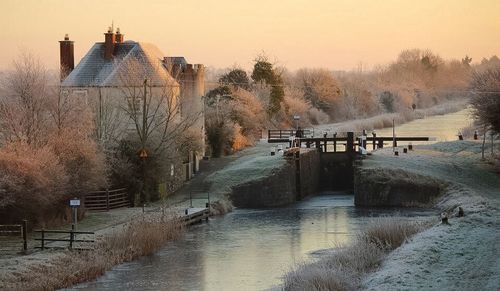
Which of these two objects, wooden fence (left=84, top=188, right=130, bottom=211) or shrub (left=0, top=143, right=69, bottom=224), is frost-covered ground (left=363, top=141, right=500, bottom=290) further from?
wooden fence (left=84, top=188, right=130, bottom=211)

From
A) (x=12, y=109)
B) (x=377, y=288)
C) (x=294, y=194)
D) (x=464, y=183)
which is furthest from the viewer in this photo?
(x=294, y=194)

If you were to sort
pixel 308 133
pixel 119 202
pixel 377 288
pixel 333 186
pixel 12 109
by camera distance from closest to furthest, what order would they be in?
pixel 377 288 < pixel 12 109 < pixel 119 202 < pixel 333 186 < pixel 308 133

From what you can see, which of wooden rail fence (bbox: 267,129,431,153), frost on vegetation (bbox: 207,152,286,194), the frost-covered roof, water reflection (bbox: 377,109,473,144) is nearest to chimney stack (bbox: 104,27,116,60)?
the frost-covered roof

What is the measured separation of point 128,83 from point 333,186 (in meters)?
17.1

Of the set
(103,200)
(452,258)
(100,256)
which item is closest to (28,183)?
(100,256)

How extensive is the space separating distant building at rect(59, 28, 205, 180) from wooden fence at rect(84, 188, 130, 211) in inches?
184

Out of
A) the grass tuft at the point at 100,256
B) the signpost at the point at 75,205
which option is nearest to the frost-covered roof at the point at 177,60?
the grass tuft at the point at 100,256

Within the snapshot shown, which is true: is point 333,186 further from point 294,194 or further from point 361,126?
point 361,126

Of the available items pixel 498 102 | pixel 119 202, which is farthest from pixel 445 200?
pixel 119 202

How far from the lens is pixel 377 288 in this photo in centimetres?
2727

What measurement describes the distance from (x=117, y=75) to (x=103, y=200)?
1068 centimetres

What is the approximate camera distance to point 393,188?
5575 cm

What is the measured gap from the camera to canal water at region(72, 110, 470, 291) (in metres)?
33.0

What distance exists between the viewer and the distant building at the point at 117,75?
5622cm
